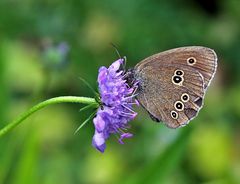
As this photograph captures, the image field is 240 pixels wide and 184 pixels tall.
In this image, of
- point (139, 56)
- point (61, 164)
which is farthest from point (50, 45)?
point (139, 56)

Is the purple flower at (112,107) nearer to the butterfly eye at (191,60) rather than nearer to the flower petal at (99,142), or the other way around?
the flower petal at (99,142)

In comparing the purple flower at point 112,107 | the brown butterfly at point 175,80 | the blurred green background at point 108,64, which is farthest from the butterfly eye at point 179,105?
the blurred green background at point 108,64

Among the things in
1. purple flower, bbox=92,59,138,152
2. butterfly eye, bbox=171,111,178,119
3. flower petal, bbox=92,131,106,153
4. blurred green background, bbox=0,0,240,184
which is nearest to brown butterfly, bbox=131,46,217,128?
butterfly eye, bbox=171,111,178,119

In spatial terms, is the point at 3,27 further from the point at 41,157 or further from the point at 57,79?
the point at 41,157

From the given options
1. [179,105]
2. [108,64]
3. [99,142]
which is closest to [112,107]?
[99,142]

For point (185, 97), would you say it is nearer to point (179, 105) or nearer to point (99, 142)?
point (179, 105)
